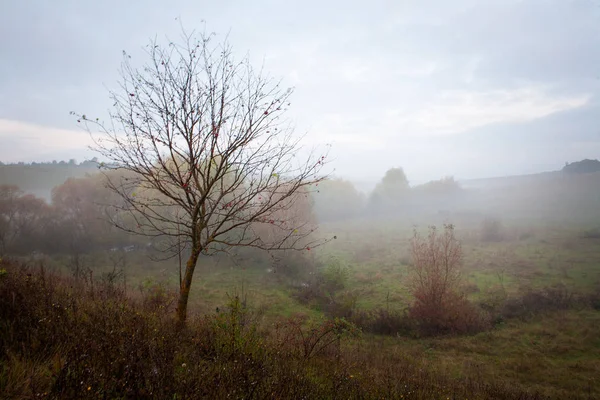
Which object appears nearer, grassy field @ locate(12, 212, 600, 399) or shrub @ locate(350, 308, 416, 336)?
grassy field @ locate(12, 212, 600, 399)

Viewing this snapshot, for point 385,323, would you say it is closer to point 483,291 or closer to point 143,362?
point 483,291

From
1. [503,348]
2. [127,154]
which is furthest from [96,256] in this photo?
[503,348]

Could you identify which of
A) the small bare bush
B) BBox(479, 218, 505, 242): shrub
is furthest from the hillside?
BBox(479, 218, 505, 242): shrub

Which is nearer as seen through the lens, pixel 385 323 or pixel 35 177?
pixel 385 323

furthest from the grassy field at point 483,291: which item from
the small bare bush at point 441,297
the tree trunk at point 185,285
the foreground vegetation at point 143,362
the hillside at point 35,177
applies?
the hillside at point 35,177

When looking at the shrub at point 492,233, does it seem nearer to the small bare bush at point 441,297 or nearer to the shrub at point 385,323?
the small bare bush at point 441,297

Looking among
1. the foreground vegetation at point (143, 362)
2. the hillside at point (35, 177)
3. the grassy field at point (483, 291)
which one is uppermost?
the hillside at point (35, 177)

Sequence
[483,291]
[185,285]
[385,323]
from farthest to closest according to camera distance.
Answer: [483,291], [385,323], [185,285]

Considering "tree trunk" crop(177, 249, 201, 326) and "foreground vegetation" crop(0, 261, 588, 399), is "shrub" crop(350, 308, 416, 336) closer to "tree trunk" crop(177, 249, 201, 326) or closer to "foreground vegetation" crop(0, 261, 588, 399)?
"foreground vegetation" crop(0, 261, 588, 399)

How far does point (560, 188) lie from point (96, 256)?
12054 centimetres

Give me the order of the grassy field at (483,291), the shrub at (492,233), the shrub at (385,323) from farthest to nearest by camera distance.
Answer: the shrub at (492,233) → the shrub at (385,323) → the grassy field at (483,291)

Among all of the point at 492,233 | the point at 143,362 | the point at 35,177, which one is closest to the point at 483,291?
the point at 143,362

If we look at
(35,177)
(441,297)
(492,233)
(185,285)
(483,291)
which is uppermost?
(35,177)

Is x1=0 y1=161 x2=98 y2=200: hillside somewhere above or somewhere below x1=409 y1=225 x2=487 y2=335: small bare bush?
above
